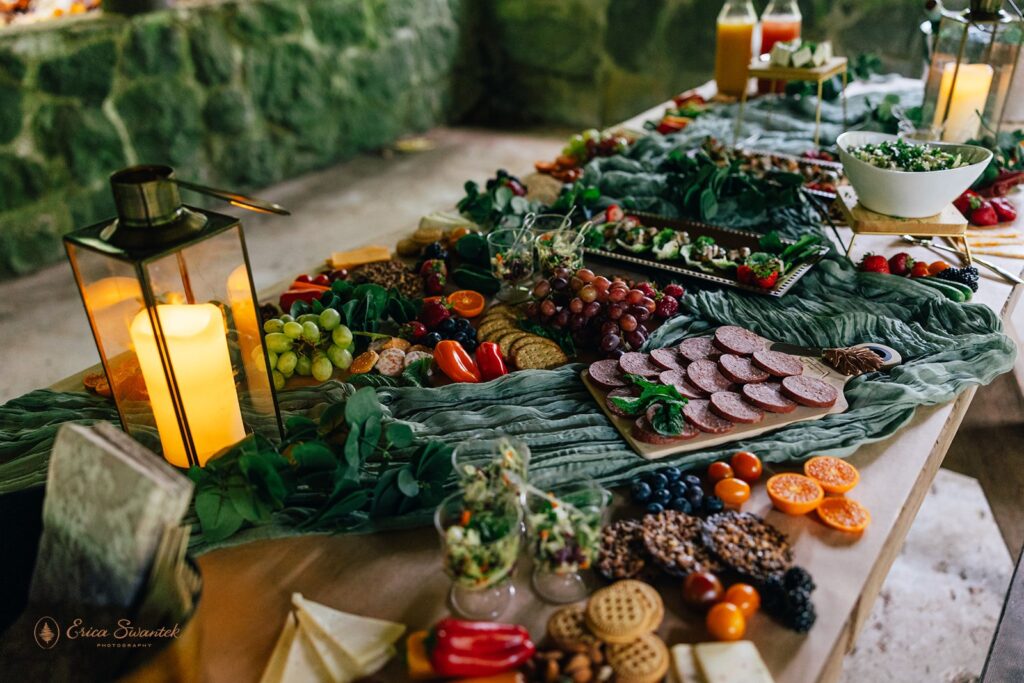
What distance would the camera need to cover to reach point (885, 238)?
1922 mm

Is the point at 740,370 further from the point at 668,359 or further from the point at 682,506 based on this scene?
the point at 682,506

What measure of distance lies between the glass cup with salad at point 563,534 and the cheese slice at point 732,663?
0.16 meters

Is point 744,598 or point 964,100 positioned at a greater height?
point 964,100

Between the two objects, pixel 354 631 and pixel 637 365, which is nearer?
pixel 354 631

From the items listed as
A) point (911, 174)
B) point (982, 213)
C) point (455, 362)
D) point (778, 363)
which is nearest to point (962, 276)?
point (911, 174)

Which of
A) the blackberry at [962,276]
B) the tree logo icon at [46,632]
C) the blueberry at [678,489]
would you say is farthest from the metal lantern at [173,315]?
the blackberry at [962,276]

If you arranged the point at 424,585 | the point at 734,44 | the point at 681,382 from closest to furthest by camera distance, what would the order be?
the point at 424,585 → the point at 681,382 → the point at 734,44

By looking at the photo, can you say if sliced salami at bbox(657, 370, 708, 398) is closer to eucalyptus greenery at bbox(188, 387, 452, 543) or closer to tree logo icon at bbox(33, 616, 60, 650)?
eucalyptus greenery at bbox(188, 387, 452, 543)

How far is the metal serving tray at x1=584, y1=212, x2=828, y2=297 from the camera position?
1640 mm

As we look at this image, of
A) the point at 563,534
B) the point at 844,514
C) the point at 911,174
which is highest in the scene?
the point at 911,174

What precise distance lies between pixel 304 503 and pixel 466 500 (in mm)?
316

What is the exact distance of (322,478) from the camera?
114cm

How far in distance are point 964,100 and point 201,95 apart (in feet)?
10.7

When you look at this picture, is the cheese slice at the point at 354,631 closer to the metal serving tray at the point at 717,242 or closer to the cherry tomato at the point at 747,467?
the cherry tomato at the point at 747,467
